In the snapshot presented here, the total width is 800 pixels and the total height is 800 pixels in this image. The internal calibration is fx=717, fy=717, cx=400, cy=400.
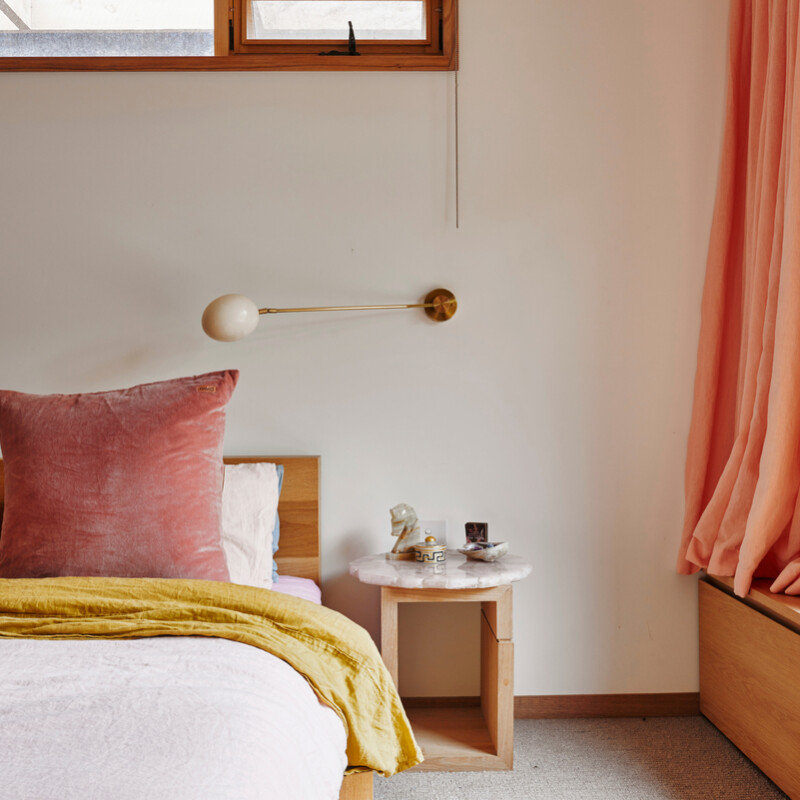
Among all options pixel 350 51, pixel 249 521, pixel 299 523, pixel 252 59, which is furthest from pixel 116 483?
pixel 350 51

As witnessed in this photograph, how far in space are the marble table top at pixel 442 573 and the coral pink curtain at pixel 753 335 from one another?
0.60 meters

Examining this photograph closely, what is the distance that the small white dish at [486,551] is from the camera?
1.99 m

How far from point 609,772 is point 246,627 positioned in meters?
1.14

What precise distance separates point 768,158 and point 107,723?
1995 mm

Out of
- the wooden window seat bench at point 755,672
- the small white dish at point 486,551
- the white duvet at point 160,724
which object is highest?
the white duvet at point 160,724

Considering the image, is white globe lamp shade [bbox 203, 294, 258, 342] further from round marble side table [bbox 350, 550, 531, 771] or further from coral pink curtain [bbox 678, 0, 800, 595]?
coral pink curtain [bbox 678, 0, 800, 595]

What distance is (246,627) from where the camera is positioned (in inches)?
52.3

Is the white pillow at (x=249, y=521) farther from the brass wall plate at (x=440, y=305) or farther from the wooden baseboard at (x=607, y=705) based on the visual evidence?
the wooden baseboard at (x=607, y=705)

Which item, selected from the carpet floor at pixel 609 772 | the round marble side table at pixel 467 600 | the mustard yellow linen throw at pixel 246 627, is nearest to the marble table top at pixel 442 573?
the round marble side table at pixel 467 600

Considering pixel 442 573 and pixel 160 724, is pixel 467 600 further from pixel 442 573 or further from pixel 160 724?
pixel 160 724

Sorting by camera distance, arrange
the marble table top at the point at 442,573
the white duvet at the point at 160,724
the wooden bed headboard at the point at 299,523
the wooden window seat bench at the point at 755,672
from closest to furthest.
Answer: the white duvet at the point at 160,724
the wooden window seat bench at the point at 755,672
the marble table top at the point at 442,573
the wooden bed headboard at the point at 299,523

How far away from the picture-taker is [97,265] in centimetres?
225

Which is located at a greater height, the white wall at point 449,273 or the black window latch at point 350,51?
the black window latch at point 350,51

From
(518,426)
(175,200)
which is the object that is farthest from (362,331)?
(175,200)
